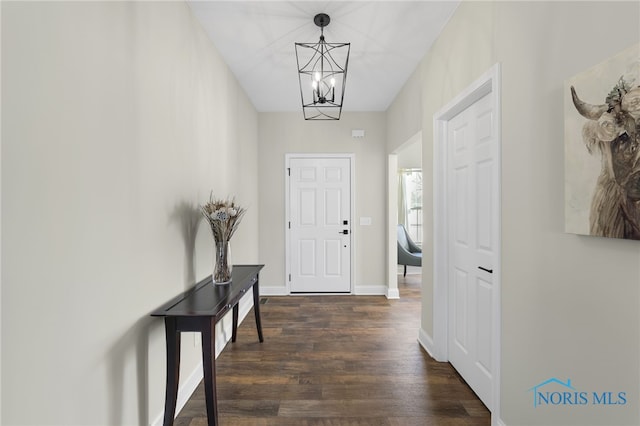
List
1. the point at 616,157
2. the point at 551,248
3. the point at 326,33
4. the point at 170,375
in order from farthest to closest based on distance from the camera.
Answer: the point at 326,33 < the point at 170,375 < the point at 551,248 < the point at 616,157

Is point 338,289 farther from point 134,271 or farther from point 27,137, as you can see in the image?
point 27,137

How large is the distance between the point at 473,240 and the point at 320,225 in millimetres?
2709

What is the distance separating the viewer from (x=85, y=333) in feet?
3.96

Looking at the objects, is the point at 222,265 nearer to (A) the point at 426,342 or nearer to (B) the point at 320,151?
(A) the point at 426,342

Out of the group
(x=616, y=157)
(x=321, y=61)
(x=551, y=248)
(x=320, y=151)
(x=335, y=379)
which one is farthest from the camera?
(x=320, y=151)

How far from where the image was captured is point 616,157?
104cm

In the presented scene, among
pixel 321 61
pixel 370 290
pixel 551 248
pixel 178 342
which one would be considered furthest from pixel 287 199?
pixel 551 248

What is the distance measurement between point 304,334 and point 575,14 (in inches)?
118

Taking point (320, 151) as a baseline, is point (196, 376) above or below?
below

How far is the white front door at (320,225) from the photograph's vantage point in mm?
4660

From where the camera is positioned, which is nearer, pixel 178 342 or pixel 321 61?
pixel 178 342

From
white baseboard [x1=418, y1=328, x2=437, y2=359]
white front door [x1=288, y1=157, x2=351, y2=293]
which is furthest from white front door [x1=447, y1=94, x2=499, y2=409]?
white front door [x1=288, y1=157, x2=351, y2=293]

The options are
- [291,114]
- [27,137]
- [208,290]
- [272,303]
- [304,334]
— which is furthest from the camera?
[291,114]

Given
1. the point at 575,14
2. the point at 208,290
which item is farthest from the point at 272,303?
the point at 575,14
